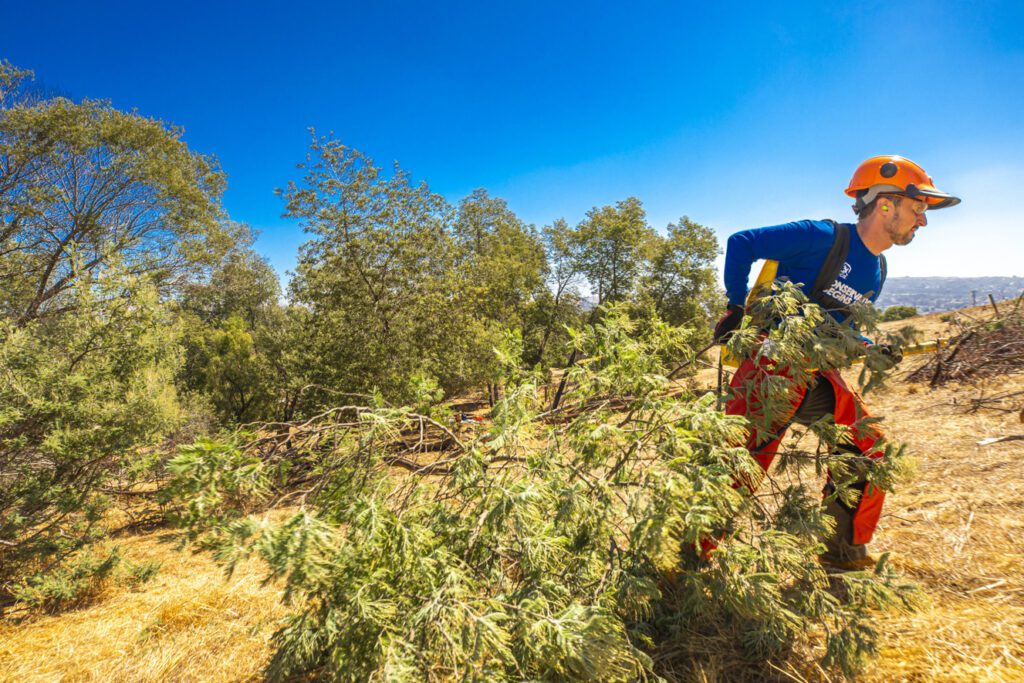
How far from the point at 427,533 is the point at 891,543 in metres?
2.84

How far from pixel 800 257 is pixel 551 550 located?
6.62 ft

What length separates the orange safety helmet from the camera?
7.09ft

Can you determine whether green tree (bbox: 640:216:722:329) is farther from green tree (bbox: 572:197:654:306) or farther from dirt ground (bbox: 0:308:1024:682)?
dirt ground (bbox: 0:308:1024:682)

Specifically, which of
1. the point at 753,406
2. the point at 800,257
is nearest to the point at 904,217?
the point at 800,257

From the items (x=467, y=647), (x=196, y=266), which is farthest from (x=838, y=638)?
(x=196, y=266)

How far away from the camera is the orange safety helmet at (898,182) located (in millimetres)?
2160

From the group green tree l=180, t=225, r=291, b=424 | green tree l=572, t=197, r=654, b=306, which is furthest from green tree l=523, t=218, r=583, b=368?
green tree l=180, t=225, r=291, b=424

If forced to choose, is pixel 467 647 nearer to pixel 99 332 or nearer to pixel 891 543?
pixel 891 543

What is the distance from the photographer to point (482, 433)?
1835 mm

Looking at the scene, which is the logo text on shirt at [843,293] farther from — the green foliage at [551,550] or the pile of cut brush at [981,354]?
the pile of cut brush at [981,354]

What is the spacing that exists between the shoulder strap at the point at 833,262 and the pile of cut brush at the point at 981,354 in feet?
20.1

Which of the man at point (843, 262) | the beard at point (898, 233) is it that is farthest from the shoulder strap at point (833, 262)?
the beard at point (898, 233)

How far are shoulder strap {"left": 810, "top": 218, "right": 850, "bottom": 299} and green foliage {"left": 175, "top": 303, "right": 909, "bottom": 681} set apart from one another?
726 mm

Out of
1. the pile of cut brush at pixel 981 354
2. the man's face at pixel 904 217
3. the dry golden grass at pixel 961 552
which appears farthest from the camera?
the pile of cut brush at pixel 981 354
